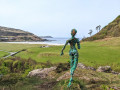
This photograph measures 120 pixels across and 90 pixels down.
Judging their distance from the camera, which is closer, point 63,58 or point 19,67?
point 19,67

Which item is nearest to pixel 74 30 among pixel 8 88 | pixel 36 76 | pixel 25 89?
pixel 25 89

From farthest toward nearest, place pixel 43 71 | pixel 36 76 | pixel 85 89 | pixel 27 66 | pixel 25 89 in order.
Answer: pixel 27 66, pixel 43 71, pixel 36 76, pixel 25 89, pixel 85 89

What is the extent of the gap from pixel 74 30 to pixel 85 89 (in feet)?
13.9

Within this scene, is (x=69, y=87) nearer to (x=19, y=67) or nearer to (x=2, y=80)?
(x=2, y=80)

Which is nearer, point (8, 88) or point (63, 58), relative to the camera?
point (8, 88)

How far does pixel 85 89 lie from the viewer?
25.9 feet

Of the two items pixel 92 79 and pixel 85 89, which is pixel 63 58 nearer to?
pixel 92 79

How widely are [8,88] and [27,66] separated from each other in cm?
1286

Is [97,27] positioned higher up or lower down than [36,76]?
higher up

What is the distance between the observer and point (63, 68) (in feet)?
44.8

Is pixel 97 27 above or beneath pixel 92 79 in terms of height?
above

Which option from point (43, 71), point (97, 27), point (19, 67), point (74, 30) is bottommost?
point (19, 67)

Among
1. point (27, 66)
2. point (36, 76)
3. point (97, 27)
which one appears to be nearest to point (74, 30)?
point (36, 76)

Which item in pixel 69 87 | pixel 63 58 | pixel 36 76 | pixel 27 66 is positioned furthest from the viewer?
pixel 63 58
